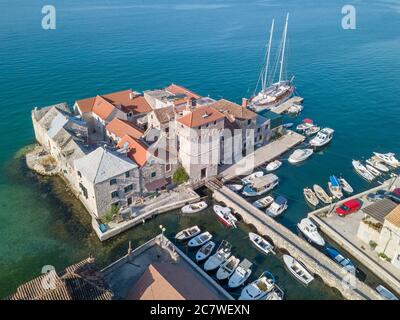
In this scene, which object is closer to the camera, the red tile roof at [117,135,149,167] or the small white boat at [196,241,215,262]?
the small white boat at [196,241,215,262]

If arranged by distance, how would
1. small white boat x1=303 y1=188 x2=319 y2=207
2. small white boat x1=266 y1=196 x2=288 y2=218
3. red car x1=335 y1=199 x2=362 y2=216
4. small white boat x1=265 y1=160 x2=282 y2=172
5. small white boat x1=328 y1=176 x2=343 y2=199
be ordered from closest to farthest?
1. red car x1=335 y1=199 x2=362 y2=216
2. small white boat x1=266 y1=196 x2=288 y2=218
3. small white boat x1=303 y1=188 x2=319 y2=207
4. small white boat x1=328 y1=176 x2=343 y2=199
5. small white boat x1=265 y1=160 x2=282 y2=172

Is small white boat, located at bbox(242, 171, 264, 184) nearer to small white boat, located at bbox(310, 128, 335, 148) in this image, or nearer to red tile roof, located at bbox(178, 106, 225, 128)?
red tile roof, located at bbox(178, 106, 225, 128)

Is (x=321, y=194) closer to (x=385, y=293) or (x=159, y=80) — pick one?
(x=385, y=293)

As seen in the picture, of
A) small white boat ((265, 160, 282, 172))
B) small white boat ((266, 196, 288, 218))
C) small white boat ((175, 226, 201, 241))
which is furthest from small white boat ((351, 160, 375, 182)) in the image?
small white boat ((175, 226, 201, 241))

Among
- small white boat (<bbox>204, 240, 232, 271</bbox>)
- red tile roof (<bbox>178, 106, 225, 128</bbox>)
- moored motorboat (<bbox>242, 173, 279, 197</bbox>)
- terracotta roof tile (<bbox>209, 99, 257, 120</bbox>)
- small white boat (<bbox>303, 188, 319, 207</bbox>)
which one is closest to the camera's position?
small white boat (<bbox>204, 240, 232, 271</bbox>)

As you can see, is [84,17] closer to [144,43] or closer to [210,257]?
[144,43]

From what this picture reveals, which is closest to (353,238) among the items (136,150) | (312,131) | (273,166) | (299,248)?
(299,248)
